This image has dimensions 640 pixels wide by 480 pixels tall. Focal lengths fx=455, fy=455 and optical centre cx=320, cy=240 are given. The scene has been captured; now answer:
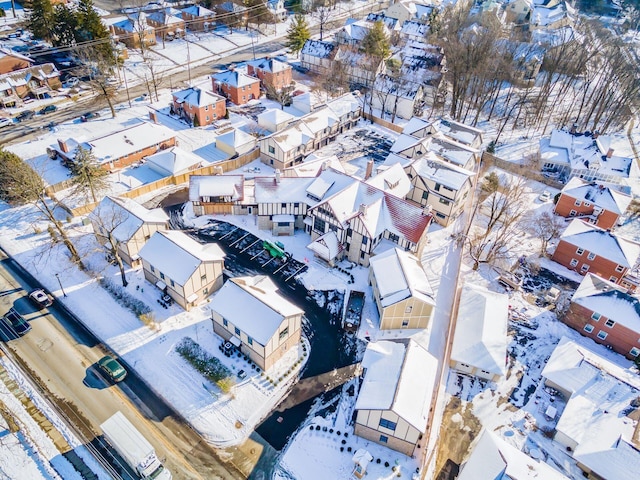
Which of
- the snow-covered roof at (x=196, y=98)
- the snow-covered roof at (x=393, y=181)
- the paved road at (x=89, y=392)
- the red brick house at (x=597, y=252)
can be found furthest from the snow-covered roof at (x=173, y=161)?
the red brick house at (x=597, y=252)

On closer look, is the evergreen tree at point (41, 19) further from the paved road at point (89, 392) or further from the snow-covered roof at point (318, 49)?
the paved road at point (89, 392)

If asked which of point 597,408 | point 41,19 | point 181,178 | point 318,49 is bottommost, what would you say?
point 597,408

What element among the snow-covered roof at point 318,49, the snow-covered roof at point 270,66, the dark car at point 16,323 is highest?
the snow-covered roof at point 318,49

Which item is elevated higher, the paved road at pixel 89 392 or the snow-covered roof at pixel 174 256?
the snow-covered roof at pixel 174 256

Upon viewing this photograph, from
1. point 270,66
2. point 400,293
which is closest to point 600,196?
point 400,293

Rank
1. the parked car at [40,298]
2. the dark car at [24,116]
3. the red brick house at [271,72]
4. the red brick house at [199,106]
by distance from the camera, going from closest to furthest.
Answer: the parked car at [40,298], the dark car at [24,116], the red brick house at [199,106], the red brick house at [271,72]

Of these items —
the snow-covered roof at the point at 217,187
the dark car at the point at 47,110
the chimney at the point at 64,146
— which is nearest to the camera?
the snow-covered roof at the point at 217,187

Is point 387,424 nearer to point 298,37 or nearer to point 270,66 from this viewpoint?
point 270,66
